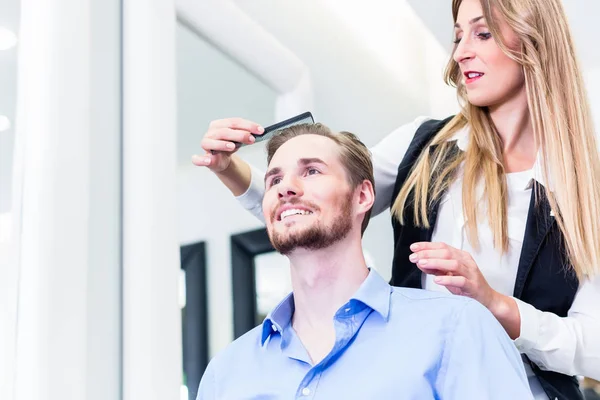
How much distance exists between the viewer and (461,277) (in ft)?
3.73

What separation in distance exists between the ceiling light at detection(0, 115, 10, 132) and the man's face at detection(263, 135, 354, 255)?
49cm

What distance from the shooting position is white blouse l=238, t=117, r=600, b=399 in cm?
123

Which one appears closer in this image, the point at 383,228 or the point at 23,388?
the point at 23,388

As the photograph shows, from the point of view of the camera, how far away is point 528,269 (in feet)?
4.33

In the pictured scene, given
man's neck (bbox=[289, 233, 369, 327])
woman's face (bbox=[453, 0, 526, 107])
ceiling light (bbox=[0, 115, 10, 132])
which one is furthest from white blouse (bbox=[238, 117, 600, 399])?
ceiling light (bbox=[0, 115, 10, 132])

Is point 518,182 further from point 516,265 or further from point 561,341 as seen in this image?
point 561,341

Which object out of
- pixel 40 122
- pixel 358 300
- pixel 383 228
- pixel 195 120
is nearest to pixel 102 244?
pixel 40 122

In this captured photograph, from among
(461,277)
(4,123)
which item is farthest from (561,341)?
(4,123)

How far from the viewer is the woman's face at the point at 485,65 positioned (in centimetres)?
139

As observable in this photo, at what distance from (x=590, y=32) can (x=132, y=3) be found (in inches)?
68.1

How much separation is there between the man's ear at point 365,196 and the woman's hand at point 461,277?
0.20 meters

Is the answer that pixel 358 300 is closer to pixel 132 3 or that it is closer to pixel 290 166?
pixel 290 166

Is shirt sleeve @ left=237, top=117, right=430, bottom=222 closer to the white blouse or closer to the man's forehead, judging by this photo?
the white blouse

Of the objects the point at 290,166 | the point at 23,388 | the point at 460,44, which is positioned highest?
the point at 460,44
